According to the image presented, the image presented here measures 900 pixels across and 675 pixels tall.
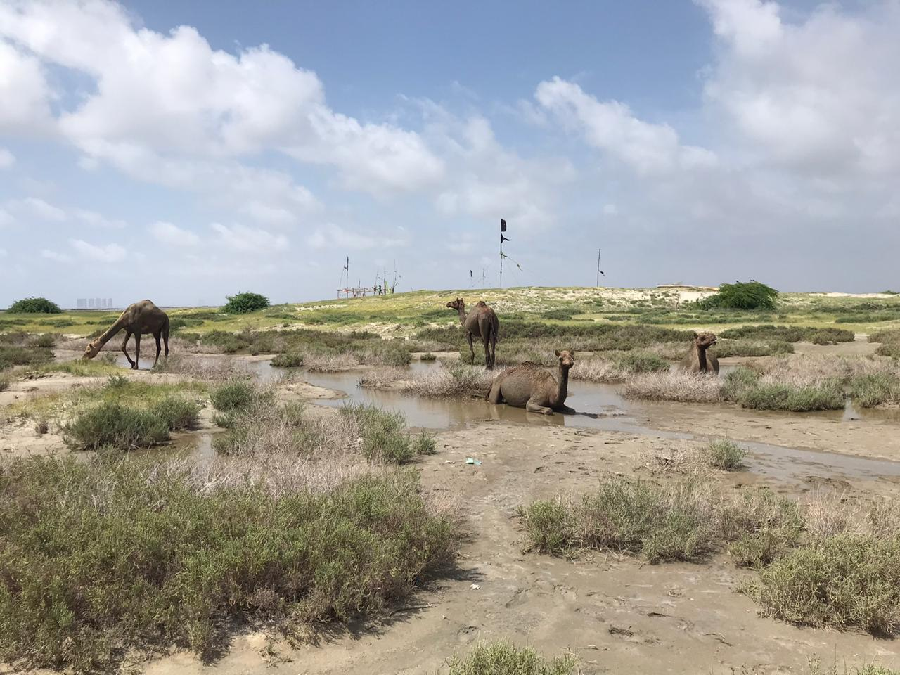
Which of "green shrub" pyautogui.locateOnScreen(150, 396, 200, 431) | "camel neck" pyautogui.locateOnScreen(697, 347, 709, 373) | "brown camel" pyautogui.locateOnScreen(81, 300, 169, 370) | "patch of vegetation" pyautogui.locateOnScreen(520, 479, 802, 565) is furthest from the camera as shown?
"brown camel" pyautogui.locateOnScreen(81, 300, 169, 370)

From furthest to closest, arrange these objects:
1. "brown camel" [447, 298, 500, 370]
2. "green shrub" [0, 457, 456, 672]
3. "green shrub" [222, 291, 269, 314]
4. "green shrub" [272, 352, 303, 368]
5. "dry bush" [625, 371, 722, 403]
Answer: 1. "green shrub" [222, 291, 269, 314]
2. "green shrub" [272, 352, 303, 368]
3. "brown camel" [447, 298, 500, 370]
4. "dry bush" [625, 371, 722, 403]
5. "green shrub" [0, 457, 456, 672]

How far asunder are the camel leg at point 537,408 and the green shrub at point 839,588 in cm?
820

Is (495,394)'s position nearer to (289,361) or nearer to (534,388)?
(534,388)

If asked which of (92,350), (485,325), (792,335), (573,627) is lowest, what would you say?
(573,627)

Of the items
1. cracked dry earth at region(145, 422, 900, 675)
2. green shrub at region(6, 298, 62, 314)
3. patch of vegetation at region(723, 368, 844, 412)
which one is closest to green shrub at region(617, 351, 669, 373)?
patch of vegetation at region(723, 368, 844, 412)

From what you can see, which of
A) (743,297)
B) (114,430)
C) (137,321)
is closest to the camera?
(114,430)

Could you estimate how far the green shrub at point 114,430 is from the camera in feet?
30.0

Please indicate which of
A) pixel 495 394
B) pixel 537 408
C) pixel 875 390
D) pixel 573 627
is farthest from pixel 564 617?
pixel 875 390

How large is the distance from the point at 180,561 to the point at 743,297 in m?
57.6

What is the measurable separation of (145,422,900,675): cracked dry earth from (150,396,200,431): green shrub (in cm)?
659

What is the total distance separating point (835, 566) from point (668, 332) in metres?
28.1

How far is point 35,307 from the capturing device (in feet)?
227

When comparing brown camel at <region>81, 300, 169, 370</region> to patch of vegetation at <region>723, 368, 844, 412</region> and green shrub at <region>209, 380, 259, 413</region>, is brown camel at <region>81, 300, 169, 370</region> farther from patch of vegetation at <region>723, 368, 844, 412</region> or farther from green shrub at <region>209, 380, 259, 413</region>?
patch of vegetation at <region>723, 368, 844, 412</region>

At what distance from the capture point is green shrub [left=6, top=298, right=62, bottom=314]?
2692 inches
